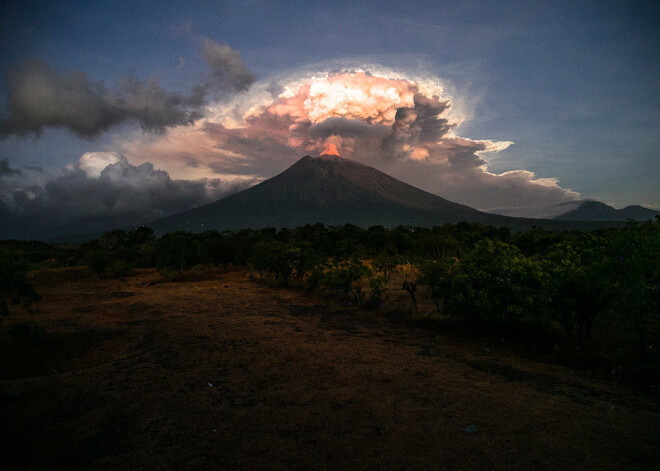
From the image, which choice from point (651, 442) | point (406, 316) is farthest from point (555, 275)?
point (406, 316)

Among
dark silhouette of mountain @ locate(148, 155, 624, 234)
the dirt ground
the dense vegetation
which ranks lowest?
the dirt ground

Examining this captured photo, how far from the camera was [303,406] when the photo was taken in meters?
6.39

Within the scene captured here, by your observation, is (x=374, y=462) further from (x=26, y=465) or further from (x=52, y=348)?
(x=52, y=348)

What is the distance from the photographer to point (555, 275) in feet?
29.4

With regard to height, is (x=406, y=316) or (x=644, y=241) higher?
(x=644, y=241)

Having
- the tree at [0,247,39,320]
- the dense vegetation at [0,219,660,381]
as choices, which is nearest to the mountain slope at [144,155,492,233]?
the dense vegetation at [0,219,660,381]

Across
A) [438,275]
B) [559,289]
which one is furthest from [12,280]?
[559,289]

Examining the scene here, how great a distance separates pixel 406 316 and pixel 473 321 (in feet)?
9.23

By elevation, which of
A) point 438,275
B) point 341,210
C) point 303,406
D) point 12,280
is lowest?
point 303,406

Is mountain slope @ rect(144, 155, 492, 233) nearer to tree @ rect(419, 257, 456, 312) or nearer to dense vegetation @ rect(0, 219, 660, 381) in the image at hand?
tree @ rect(419, 257, 456, 312)

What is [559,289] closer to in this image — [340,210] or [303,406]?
[303,406]

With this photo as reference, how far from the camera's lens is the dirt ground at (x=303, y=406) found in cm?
491

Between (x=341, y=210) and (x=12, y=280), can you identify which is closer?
(x=12, y=280)

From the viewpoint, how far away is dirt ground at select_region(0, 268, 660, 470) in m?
4.91
